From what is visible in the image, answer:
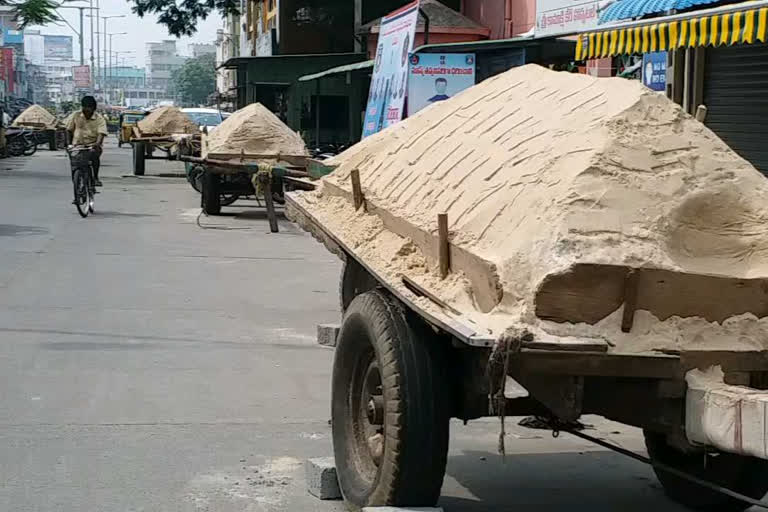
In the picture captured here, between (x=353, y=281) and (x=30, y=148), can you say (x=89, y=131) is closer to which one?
(x=353, y=281)

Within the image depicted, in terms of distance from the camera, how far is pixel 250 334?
8.88 metres

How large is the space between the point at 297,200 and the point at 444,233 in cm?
243

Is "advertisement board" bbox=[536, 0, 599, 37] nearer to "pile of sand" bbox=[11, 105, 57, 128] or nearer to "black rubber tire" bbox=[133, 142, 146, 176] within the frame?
"black rubber tire" bbox=[133, 142, 146, 176]

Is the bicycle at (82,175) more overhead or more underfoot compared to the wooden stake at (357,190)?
more underfoot

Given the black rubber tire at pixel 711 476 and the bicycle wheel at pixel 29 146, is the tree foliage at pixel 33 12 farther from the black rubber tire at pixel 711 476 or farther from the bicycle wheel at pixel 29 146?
the black rubber tire at pixel 711 476

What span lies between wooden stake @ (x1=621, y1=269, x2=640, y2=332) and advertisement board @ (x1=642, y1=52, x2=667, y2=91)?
10.4 m

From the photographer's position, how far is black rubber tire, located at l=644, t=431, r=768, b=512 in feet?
15.2

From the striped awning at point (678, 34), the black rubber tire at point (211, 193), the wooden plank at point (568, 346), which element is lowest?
the black rubber tire at point (211, 193)

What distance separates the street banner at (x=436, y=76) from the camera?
13719mm

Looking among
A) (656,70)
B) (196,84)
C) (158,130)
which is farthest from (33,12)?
(196,84)

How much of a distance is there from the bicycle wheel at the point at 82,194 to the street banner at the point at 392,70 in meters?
5.04

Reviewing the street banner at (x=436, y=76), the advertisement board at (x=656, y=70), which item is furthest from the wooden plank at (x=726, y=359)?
the advertisement board at (x=656, y=70)

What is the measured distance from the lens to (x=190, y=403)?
266 inches

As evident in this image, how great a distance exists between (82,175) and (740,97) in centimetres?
962
